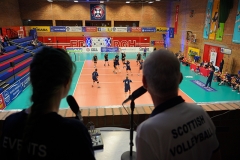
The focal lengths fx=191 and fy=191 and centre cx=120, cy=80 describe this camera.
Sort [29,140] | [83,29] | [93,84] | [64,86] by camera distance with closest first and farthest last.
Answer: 1. [29,140]
2. [64,86]
3. [93,84]
4. [83,29]

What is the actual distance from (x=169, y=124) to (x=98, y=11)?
1197 inches

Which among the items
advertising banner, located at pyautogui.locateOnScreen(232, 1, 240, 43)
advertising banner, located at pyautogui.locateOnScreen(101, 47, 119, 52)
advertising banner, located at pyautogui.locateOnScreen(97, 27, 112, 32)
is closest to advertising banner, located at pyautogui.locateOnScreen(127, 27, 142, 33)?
advertising banner, located at pyautogui.locateOnScreen(97, 27, 112, 32)

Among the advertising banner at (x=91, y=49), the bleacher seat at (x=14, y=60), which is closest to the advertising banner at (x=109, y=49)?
the advertising banner at (x=91, y=49)

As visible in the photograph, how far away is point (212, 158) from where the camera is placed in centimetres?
165

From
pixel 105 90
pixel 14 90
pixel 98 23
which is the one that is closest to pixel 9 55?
pixel 14 90

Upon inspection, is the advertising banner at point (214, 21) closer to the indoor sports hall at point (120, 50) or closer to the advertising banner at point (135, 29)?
the indoor sports hall at point (120, 50)

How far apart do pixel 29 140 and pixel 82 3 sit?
3088 cm

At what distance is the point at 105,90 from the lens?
12.0 metres

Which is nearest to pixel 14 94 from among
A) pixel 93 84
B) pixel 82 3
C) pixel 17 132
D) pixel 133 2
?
pixel 93 84

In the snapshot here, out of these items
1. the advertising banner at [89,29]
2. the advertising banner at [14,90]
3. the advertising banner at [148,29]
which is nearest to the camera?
the advertising banner at [14,90]

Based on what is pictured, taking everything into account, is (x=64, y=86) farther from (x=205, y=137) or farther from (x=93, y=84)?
(x=93, y=84)

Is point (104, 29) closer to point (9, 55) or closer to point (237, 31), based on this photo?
point (9, 55)

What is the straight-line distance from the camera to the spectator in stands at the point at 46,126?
1.16m

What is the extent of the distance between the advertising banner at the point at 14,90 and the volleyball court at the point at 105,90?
338cm
